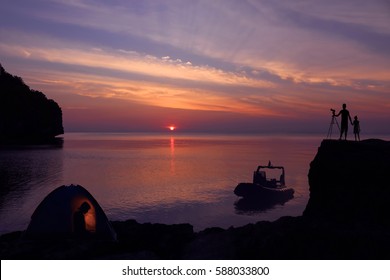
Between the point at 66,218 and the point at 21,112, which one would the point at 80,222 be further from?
the point at 21,112

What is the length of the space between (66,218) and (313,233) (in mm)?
10825

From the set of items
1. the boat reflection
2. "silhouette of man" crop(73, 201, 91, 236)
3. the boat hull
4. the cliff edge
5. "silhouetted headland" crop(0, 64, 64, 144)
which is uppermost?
"silhouetted headland" crop(0, 64, 64, 144)

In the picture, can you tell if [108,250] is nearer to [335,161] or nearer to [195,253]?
[195,253]

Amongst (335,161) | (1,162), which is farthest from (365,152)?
(1,162)

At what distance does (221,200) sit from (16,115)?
428ft

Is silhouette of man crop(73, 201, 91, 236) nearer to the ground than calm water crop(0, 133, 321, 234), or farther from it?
farther from it

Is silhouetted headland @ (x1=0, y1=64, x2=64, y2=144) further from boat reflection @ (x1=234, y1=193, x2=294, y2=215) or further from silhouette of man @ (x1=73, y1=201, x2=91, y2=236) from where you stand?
silhouette of man @ (x1=73, y1=201, x2=91, y2=236)

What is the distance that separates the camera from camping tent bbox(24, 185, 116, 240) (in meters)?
16.0

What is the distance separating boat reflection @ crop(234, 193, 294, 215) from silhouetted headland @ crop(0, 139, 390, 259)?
107ft

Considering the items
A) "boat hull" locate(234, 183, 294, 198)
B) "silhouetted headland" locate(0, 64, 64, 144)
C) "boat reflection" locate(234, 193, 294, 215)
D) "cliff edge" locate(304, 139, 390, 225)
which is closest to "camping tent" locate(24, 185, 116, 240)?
"cliff edge" locate(304, 139, 390, 225)

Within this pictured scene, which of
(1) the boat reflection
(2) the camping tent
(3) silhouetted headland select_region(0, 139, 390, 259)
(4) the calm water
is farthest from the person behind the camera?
(1) the boat reflection

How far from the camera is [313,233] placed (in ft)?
40.9

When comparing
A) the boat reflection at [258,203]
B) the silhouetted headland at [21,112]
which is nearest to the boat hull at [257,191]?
the boat reflection at [258,203]

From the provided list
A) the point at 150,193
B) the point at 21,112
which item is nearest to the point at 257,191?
the point at 150,193
